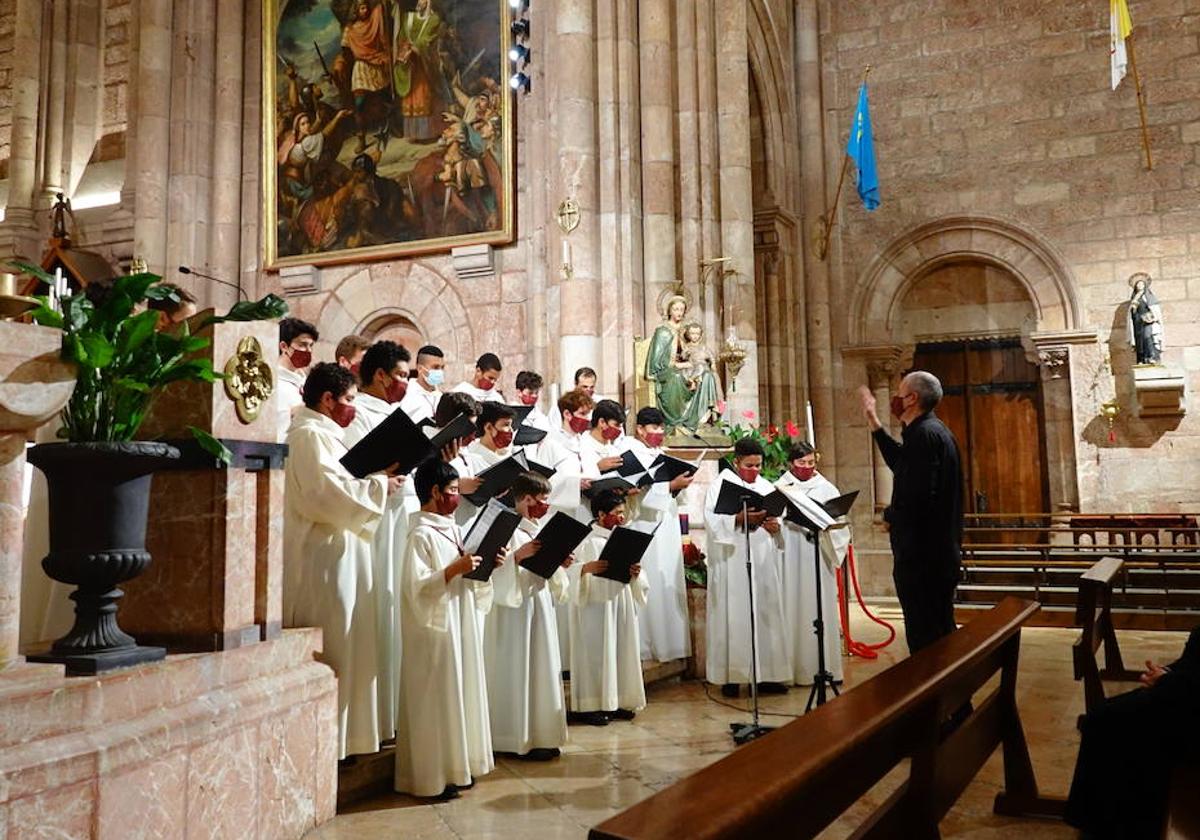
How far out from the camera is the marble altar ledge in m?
2.69

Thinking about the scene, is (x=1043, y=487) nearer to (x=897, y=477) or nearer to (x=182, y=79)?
(x=897, y=477)

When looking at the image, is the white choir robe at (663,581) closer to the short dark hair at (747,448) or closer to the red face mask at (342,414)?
the short dark hair at (747,448)

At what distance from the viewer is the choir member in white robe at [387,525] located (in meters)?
4.60

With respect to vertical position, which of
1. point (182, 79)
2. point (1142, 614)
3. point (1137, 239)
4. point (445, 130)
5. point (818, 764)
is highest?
point (182, 79)

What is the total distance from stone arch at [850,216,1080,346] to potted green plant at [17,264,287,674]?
41.6ft

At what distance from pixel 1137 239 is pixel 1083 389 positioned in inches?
83.0

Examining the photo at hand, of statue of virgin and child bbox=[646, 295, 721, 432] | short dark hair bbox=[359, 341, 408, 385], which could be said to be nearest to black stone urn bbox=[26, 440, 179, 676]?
short dark hair bbox=[359, 341, 408, 385]

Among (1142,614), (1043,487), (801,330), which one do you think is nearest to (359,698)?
(1142,614)

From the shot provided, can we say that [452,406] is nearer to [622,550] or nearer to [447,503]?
[447,503]

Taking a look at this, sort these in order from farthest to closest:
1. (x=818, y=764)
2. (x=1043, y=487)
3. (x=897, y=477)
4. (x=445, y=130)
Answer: (x=1043, y=487), (x=445, y=130), (x=897, y=477), (x=818, y=764)

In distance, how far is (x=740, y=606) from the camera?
22.5 feet

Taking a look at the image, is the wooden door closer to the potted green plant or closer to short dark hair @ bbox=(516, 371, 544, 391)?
short dark hair @ bbox=(516, 371, 544, 391)

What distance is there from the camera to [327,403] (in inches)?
171

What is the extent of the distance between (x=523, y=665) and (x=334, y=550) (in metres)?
1.21
